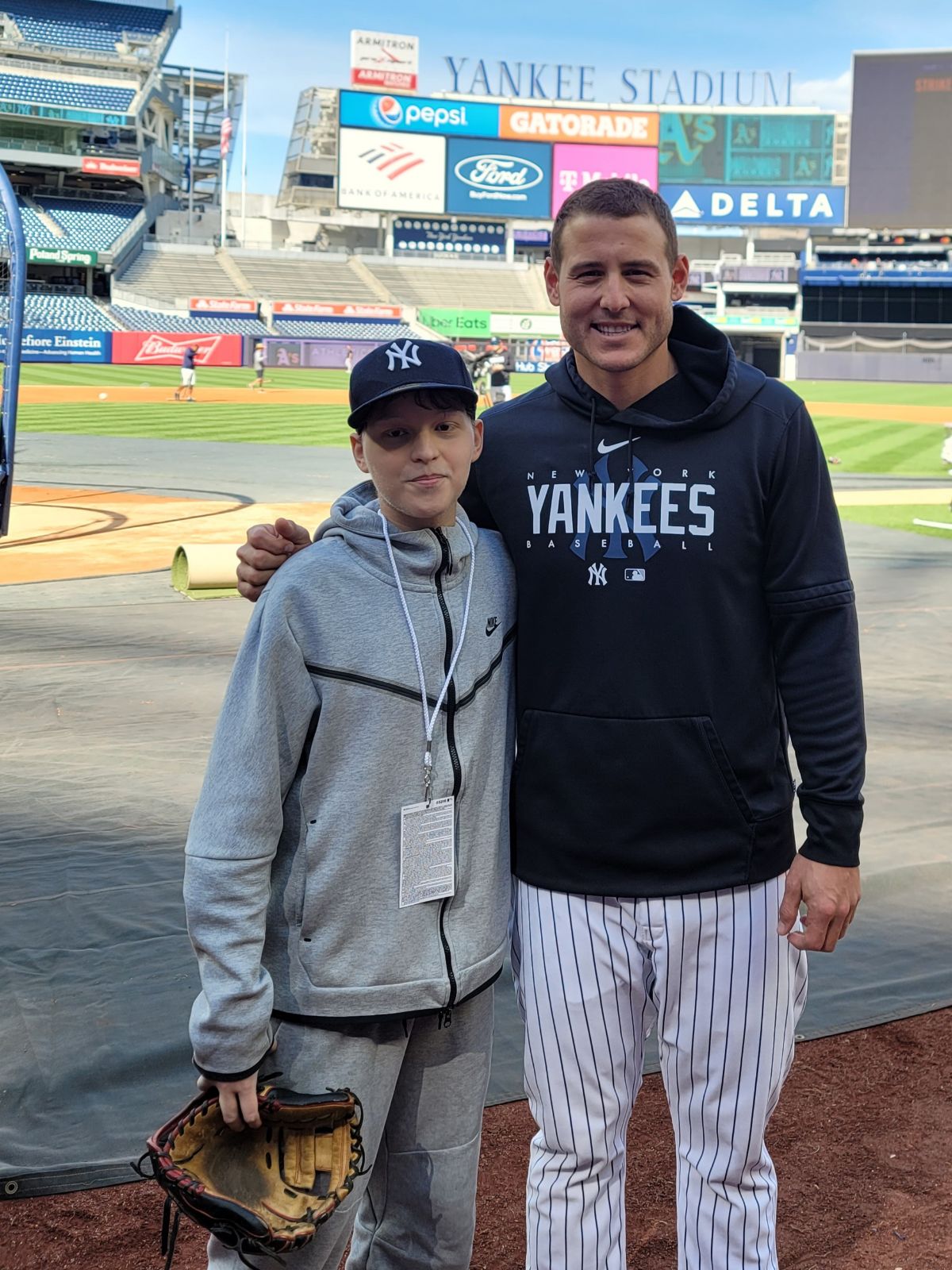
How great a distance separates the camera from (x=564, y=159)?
230 ft

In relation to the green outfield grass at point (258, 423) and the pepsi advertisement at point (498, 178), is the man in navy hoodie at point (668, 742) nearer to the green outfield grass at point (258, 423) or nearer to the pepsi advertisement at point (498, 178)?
the green outfield grass at point (258, 423)

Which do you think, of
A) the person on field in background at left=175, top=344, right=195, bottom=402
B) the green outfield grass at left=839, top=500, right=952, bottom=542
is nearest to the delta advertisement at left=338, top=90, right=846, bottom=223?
the person on field in background at left=175, top=344, right=195, bottom=402

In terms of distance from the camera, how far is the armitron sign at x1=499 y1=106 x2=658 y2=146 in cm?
7025

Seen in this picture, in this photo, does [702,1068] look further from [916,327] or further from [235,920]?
[916,327]

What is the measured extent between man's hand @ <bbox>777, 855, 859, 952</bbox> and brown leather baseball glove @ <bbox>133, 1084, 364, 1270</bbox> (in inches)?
31.6

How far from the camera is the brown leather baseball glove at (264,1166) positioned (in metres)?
1.92

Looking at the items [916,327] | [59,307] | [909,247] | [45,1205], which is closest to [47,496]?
[45,1205]

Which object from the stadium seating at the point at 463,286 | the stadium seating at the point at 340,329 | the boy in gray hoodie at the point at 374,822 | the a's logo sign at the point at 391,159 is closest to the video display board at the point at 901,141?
the stadium seating at the point at 463,286

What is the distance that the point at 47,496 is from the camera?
15898 mm

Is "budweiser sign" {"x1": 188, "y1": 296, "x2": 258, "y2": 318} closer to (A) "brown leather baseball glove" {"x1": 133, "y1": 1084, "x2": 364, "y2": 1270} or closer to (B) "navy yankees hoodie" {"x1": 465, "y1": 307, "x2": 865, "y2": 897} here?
(B) "navy yankees hoodie" {"x1": 465, "y1": 307, "x2": 865, "y2": 897}

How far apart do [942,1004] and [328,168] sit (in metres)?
90.4

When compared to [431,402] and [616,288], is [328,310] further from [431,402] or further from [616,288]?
[431,402]

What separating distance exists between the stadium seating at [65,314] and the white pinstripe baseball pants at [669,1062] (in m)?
47.7

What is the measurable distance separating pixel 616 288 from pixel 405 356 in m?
0.39
